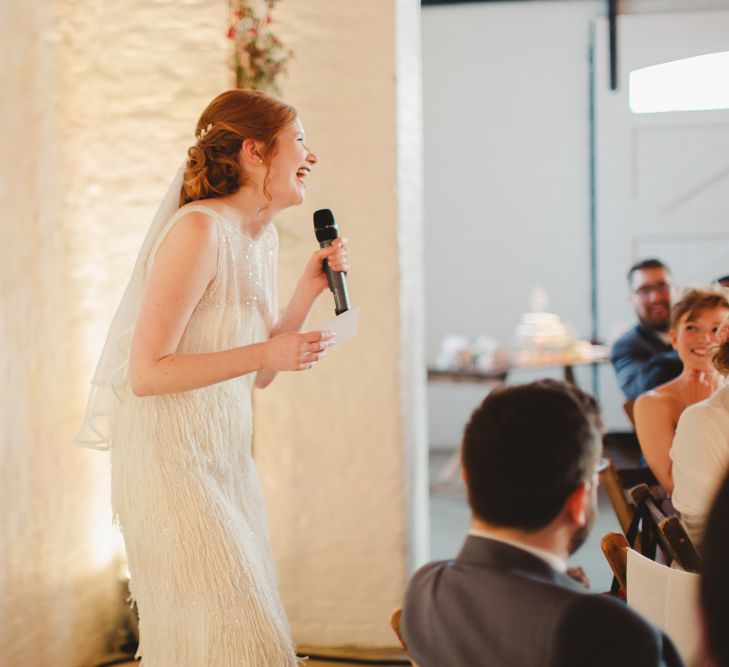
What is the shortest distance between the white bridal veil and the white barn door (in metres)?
4.83

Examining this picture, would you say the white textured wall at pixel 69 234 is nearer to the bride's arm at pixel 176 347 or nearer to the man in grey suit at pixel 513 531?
the bride's arm at pixel 176 347

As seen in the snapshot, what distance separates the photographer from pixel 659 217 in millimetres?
7004

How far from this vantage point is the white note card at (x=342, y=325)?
229 cm

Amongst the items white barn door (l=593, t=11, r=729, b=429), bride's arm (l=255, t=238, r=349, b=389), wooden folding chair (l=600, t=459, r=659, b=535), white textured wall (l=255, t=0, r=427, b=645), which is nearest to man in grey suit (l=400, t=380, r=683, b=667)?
bride's arm (l=255, t=238, r=349, b=389)

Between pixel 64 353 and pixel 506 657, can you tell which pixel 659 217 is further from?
pixel 506 657

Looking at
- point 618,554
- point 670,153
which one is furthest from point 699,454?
point 670,153

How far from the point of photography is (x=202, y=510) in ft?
7.56

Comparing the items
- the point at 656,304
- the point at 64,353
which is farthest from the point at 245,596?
the point at 656,304

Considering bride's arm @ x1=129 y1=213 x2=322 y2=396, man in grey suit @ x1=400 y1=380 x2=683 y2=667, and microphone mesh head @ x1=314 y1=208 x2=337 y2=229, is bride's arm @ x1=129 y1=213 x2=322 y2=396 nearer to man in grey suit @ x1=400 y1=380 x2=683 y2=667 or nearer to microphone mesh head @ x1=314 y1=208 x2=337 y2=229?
microphone mesh head @ x1=314 y1=208 x2=337 y2=229

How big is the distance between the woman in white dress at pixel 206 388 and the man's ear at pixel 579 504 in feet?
2.75

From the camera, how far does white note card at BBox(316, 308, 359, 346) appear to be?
2285 millimetres

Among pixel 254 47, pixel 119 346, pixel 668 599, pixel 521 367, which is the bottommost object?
pixel 668 599

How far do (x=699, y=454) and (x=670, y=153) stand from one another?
16.0ft

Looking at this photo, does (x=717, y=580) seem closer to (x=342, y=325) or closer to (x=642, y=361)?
(x=342, y=325)
